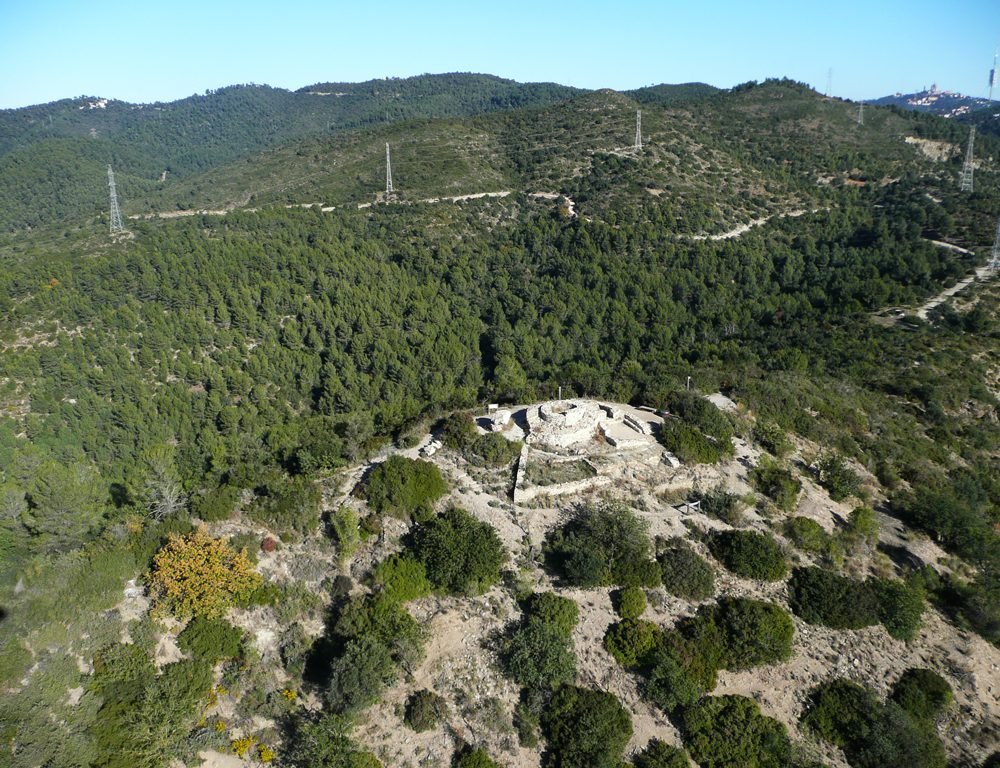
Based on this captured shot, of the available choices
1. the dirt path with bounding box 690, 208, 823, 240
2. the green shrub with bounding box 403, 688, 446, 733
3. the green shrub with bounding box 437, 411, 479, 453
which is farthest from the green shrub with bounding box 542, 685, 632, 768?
the dirt path with bounding box 690, 208, 823, 240

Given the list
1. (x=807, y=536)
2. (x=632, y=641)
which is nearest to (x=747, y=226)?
(x=807, y=536)


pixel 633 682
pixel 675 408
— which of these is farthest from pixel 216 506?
pixel 675 408

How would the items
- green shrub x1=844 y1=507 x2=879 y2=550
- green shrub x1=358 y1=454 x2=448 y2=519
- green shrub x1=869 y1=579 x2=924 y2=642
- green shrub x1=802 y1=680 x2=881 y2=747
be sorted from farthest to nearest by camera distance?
green shrub x1=844 y1=507 x2=879 y2=550
green shrub x1=358 y1=454 x2=448 y2=519
green shrub x1=869 y1=579 x2=924 y2=642
green shrub x1=802 y1=680 x2=881 y2=747

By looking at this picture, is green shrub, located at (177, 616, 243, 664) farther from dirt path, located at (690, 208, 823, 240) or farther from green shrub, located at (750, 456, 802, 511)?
dirt path, located at (690, 208, 823, 240)

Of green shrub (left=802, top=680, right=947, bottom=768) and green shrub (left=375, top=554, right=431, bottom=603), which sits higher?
green shrub (left=375, top=554, right=431, bottom=603)

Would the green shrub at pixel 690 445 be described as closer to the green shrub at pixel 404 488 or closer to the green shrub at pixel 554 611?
the green shrub at pixel 554 611

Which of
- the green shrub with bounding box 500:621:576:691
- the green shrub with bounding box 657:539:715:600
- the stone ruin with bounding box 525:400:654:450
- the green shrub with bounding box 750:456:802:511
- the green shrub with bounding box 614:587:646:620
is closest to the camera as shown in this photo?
the green shrub with bounding box 500:621:576:691
